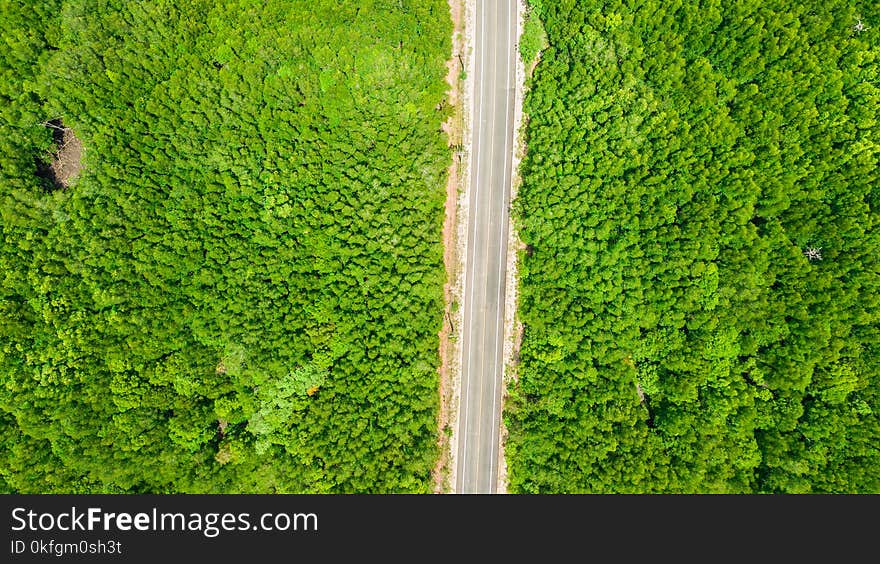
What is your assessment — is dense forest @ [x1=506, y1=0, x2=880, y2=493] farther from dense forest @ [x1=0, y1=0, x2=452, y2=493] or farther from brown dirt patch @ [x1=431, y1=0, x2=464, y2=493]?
dense forest @ [x1=0, y1=0, x2=452, y2=493]

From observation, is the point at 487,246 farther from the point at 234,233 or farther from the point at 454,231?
the point at 234,233

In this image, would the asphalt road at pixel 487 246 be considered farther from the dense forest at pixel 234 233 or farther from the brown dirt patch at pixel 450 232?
the dense forest at pixel 234 233

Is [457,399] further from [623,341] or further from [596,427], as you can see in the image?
[623,341]

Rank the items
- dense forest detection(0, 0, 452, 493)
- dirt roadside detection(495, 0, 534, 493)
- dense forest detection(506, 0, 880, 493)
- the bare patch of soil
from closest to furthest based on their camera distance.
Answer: dense forest detection(506, 0, 880, 493) → dense forest detection(0, 0, 452, 493) → the bare patch of soil → dirt roadside detection(495, 0, 534, 493)

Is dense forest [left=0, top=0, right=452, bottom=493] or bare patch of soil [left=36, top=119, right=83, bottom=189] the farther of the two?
bare patch of soil [left=36, top=119, right=83, bottom=189]

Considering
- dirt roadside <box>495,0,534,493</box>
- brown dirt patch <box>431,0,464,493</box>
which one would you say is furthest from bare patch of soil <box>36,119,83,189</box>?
dirt roadside <box>495,0,534,493</box>

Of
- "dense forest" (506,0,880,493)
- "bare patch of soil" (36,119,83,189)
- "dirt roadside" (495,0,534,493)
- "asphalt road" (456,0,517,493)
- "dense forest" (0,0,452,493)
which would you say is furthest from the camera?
"asphalt road" (456,0,517,493)
